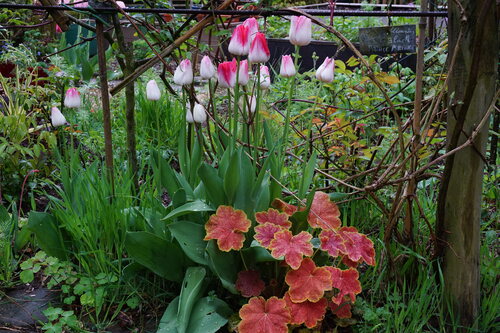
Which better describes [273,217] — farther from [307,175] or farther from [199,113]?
[199,113]

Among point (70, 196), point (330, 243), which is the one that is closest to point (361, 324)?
point (330, 243)

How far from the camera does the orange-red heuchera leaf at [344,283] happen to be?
156 centimetres

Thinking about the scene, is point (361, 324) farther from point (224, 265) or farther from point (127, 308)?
point (127, 308)

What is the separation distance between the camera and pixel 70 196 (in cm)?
199

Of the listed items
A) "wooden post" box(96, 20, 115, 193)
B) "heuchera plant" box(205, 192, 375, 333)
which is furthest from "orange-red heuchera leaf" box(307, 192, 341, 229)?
"wooden post" box(96, 20, 115, 193)

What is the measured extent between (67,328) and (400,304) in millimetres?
1099

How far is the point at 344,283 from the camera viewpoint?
5.16 feet

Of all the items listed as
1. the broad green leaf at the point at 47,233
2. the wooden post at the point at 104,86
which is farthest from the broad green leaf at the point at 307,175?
the broad green leaf at the point at 47,233

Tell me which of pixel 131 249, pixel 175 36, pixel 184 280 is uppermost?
pixel 175 36

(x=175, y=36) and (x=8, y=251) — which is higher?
(x=175, y=36)

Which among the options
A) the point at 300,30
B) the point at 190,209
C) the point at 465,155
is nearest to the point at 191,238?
the point at 190,209

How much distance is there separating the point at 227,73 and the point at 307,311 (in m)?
0.78

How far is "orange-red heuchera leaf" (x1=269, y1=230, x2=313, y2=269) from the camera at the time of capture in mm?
1497

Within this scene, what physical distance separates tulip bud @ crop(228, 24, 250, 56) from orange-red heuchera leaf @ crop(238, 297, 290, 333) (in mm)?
758
